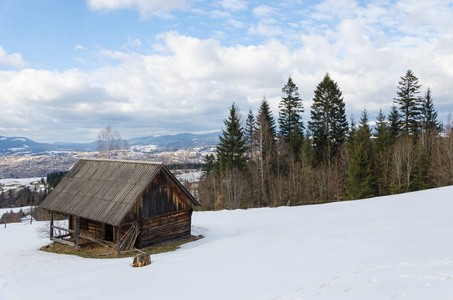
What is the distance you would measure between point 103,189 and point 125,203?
9.98 feet

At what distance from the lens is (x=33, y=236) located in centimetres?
2816

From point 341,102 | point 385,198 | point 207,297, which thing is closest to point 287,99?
point 341,102

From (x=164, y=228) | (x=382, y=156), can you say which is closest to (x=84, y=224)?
(x=164, y=228)

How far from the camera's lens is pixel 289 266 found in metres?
12.1

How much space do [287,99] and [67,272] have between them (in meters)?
40.1

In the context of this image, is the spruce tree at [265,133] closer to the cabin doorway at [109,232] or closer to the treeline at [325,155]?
the treeline at [325,155]

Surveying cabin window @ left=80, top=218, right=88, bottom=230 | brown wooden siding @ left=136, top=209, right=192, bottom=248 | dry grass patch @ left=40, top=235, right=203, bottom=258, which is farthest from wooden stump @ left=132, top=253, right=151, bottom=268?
cabin window @ left=80, top=218, right=88, bottom=230

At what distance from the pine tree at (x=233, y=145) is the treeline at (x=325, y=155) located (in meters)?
0.13

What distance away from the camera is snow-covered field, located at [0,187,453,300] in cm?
912

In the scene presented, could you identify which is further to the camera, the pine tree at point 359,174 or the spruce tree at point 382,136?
the spruce tree at point 382,136

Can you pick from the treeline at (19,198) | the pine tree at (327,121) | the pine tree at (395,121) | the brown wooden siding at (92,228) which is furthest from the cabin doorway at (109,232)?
the treeline at (19,198)

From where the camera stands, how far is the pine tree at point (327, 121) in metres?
47.3

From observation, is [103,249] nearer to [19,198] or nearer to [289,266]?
[289,266]

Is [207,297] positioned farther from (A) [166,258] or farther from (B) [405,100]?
(B) [405,100]
